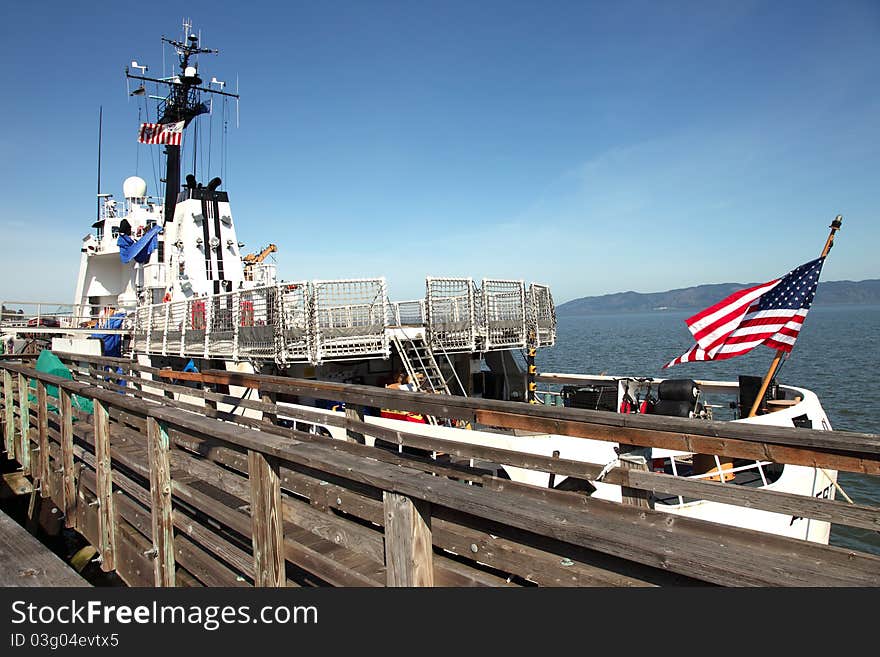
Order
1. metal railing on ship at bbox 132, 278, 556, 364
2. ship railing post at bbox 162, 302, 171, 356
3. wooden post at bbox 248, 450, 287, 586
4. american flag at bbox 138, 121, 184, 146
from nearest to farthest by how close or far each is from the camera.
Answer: wooden post at bbox 248, 450, 287, 586
metal railing on ship at bbox 132, 278, 556, 364
ship railing post at bbox 162, 302, 171, 356
american flag at bbox 138, 121, 184, 146

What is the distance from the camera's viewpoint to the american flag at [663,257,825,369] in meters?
8.28

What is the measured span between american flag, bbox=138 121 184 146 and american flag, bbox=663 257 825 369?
22.4 m

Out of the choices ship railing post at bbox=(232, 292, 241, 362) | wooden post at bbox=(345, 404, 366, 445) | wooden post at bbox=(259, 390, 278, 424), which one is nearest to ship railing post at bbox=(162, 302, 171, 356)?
ship railing post at bbox=(232, 292, 241, 362)

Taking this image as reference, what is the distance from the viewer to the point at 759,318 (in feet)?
27.9

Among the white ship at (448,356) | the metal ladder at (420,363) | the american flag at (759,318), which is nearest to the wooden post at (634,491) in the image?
the white ship at (448,356)

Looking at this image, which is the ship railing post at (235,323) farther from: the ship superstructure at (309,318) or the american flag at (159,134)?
the american flag at (159,134)

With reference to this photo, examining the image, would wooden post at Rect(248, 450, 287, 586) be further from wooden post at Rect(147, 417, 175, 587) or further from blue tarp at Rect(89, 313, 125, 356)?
blue tarp at Rect(89, 313, 125, 356)

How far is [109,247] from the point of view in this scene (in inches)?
995

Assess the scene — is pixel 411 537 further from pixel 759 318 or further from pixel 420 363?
pixel 420 363

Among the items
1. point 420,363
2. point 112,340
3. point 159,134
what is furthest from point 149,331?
point 159,134

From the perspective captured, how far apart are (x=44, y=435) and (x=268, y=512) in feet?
21.1
